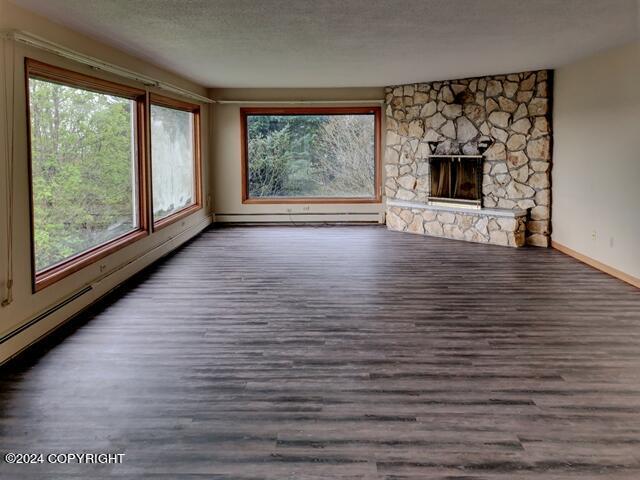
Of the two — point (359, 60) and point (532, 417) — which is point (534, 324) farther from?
point (359, 60)

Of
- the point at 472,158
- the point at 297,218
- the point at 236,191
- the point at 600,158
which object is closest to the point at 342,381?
the point at 600,158

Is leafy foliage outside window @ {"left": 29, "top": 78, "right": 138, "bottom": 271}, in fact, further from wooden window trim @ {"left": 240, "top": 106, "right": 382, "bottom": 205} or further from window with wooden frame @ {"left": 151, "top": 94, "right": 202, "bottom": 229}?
wooden window trim @ {"left": 240, "top": 106, "right": 382, "bottom": 205}

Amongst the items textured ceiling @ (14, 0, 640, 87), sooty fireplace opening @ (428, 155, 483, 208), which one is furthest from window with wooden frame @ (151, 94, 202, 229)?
sooty fireplace opening @ (428, 155, 483, 208)

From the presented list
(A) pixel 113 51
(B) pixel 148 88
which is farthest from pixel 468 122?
(A) pixel 113 51

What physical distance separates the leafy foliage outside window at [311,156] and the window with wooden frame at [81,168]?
3.92 meters

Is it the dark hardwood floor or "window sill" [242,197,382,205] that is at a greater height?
"window sill" [242,197,382,205]

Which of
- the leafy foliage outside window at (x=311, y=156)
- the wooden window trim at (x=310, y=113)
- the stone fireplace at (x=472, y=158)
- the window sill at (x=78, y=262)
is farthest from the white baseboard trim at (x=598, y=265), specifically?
the window sill at (x=78, y=262)

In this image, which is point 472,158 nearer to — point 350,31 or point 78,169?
point 350,31

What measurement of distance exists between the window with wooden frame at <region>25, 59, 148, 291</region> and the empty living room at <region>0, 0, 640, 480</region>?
0.03 m

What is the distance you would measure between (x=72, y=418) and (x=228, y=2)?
276 cm

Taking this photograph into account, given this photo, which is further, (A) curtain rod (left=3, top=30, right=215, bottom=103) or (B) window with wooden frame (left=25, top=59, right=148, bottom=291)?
(B) window with wooden frame (left=25, top=59, right=148, bottom=291)

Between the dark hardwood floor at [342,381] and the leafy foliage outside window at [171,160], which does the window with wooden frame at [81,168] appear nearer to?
the dark hardwood floor at [342,381]

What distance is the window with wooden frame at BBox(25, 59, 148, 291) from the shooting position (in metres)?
4.59

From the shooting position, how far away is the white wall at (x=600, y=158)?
602 cm
